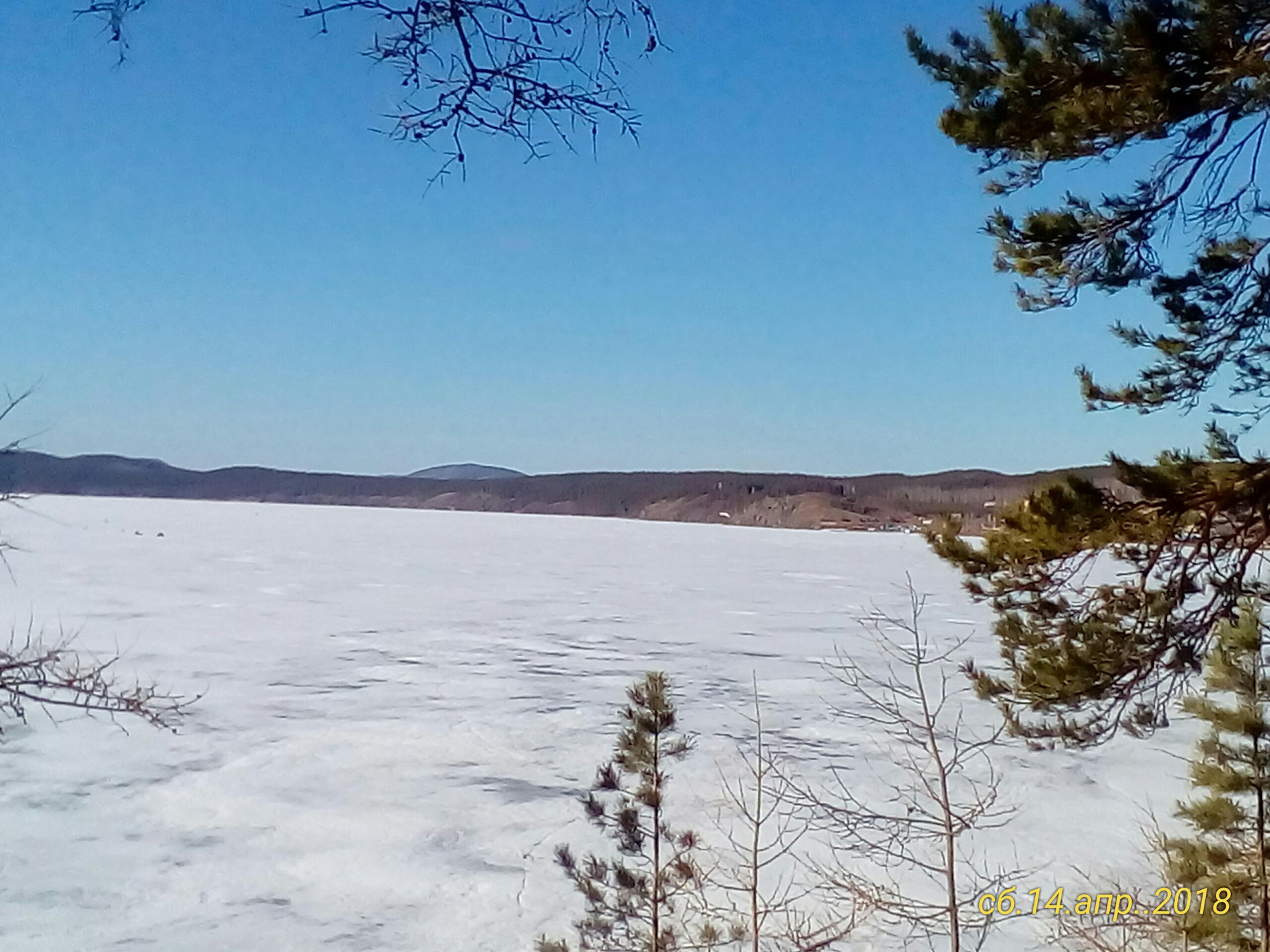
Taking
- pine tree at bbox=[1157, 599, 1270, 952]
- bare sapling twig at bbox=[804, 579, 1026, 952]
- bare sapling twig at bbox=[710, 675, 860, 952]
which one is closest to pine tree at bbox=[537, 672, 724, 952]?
bare sapling twig at bbox=[710, 675, 860, 952]

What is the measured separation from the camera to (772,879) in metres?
5.43

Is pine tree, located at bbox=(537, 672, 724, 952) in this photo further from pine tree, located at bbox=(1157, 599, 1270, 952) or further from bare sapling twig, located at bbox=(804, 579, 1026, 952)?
pine tree, located at bbox=(1157, 599, 1270, 952)

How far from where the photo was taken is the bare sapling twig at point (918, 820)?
4090 mm

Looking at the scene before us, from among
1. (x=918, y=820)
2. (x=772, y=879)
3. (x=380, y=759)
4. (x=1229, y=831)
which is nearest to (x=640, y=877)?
(x=772, y=879)

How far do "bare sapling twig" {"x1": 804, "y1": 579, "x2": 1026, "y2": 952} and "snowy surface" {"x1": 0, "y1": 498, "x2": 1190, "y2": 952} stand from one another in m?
0.28

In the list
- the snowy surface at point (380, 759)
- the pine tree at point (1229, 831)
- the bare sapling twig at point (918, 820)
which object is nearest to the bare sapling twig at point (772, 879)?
the bare sapling twig at point (918, 820)

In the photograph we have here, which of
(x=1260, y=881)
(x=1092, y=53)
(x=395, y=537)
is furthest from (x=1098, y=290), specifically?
(x=395, y=537)

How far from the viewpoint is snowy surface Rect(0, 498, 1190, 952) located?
4922 mm

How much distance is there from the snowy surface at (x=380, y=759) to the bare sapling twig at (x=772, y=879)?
0.41 metres

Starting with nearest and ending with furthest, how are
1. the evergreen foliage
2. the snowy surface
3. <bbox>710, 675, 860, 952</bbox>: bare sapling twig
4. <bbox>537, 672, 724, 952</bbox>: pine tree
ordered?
the evergreen foliage < <bbox>537, 672, 724, 952</bbox>: pine tree < <bbox>710, 675, 860, 952</bbox>: bare sapling twig < the snowy surface

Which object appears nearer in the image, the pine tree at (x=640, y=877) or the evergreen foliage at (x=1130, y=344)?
the evergreen foliage at (x=1130, y=344)

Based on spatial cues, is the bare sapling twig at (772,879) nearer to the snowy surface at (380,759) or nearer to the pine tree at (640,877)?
the pine tree at (640,877)

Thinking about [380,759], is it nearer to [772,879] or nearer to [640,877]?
[772,879]

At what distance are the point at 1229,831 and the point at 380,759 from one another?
5.66m
